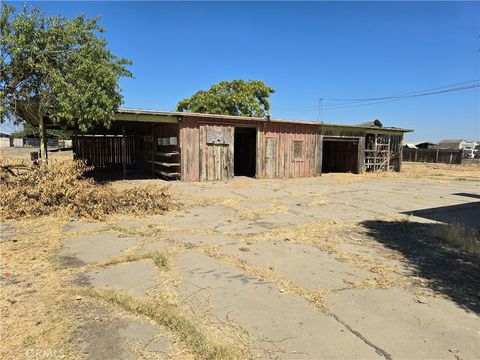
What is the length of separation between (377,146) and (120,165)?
16.6m

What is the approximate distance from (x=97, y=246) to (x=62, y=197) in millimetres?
2795

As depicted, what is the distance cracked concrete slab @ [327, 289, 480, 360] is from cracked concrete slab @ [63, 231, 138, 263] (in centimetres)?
323

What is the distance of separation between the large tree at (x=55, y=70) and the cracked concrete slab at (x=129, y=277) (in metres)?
7.56

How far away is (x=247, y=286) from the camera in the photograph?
3918mm

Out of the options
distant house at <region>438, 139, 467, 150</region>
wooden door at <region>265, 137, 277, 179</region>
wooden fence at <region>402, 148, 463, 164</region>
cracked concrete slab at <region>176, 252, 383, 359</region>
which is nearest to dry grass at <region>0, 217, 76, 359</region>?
cracked concrete slab at <region>176, 252, 383, 359</region>

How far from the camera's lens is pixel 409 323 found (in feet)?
10.3

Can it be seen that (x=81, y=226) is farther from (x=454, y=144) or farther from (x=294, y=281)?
(x=454, y=144)

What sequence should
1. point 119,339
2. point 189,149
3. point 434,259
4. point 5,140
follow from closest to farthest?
1. point 119,339
2. point 434,259
3. point 189,149
4. point 5,140

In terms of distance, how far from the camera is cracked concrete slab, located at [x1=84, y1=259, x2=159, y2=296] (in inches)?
150

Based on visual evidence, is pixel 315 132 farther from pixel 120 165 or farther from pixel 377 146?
→ pixel 120 165

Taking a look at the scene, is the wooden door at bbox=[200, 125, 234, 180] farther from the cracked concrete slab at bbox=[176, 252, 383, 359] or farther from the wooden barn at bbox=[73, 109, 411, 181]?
the cracked concrete slab at bbox=[176, 252, 383, 359]

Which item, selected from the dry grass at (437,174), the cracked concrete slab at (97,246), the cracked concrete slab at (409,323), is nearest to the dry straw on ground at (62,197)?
the cracked concrete slab at (97,246)

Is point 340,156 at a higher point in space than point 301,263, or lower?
higher

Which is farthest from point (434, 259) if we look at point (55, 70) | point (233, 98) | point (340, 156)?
point (233, 98)
